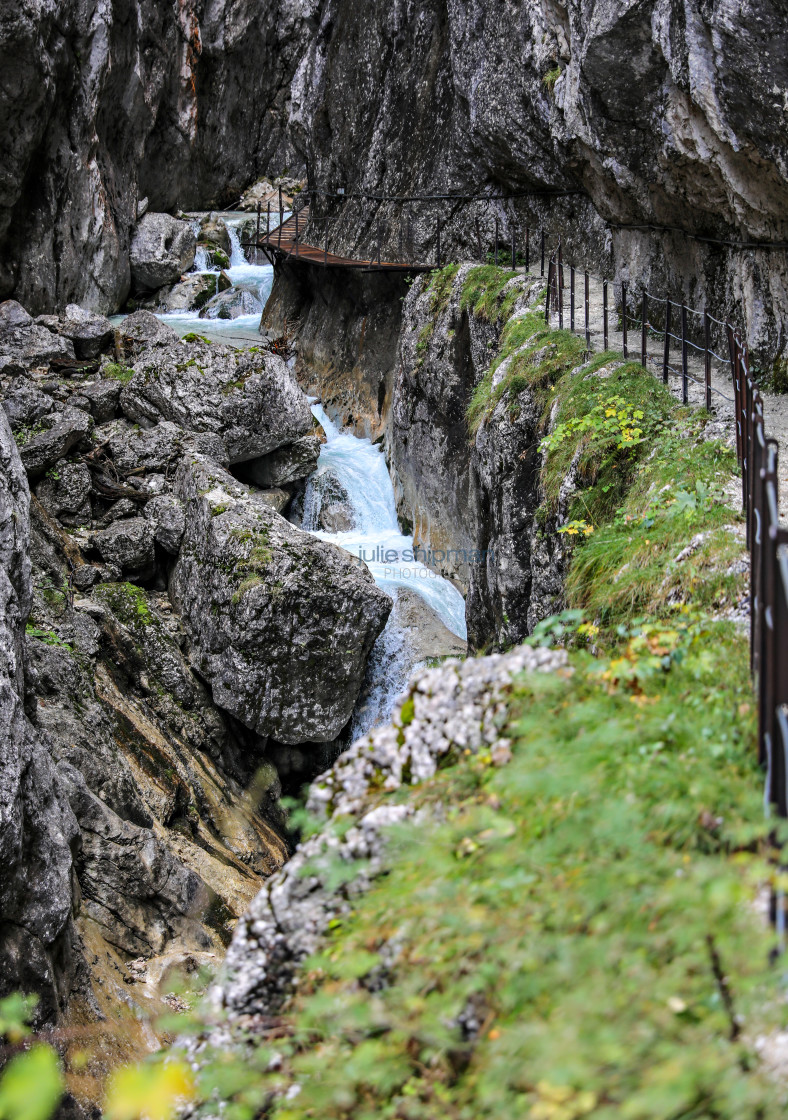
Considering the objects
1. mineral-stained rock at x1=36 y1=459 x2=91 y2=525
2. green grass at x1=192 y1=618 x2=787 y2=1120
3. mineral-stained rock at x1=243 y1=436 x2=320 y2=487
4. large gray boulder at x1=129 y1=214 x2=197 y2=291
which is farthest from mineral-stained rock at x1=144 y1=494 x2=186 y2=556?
large gray boulder at x1=129 y1=214 x2=197 y2=291

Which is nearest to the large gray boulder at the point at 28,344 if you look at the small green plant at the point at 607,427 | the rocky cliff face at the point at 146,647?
the rocky cliff face at the point at 146,647

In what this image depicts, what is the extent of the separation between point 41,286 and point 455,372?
1221 centimetres

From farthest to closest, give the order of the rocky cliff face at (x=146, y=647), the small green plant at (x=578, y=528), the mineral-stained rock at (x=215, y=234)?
the mineral-stained rock at (x=215, y=234) < the small green plant at (x=578, y=528) < the rocky cliff face at (x=146, y=647)

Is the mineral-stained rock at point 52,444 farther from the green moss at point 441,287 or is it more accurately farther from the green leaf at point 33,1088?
the green leaf at point 33,1088

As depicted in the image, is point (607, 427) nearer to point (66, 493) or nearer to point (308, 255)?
point (66, 493)

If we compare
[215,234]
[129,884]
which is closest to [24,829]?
[129,884]

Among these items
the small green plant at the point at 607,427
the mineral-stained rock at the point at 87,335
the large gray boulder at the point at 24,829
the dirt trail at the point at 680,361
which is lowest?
the large gray boulder at the point at 24,829

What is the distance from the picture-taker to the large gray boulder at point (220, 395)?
14805mm

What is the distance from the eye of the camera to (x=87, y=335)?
16.7m

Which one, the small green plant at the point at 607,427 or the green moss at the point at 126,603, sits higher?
the small green plant at the point at 607,427

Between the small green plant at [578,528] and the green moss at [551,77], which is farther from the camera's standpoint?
the green moss at [551,77]

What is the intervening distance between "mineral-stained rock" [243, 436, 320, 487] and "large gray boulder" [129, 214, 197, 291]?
12.0 metres

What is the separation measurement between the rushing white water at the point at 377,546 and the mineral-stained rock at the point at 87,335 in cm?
510

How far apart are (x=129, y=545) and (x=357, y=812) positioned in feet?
32.8
